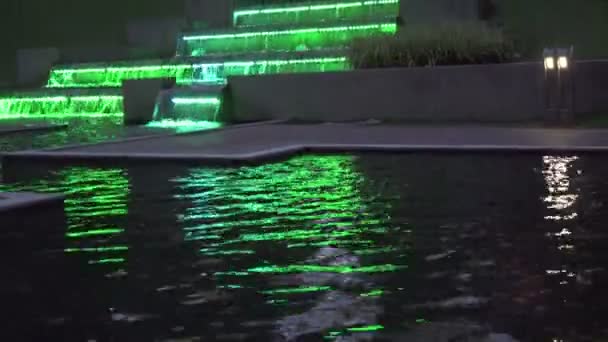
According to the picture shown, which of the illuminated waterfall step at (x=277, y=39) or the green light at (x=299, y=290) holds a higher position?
the illuminated waterfall step at (x=277, y=39)

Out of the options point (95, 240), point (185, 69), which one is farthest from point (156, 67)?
point (95, 240)

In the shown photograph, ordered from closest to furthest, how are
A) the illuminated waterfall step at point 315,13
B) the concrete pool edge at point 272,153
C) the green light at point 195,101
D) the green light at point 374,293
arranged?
the green light at point 374,293, the concrete pool edge at point 272,153, the green light at point 195,101, the illuminated waterfall step at point 315,13

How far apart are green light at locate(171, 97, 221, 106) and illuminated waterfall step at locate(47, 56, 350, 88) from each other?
0.70 metres

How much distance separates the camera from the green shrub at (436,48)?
12.7 metres

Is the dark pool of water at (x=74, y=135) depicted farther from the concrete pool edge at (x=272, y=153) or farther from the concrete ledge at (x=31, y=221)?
the concrete ledge at (x=31, y=221)

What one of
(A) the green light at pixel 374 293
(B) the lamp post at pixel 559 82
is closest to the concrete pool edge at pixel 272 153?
(B) the lamp post at pixel 559 82

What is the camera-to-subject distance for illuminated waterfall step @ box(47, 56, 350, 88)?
51.3ft

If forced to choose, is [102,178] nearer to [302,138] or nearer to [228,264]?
[302,138]

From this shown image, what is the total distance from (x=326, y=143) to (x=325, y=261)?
210 inches

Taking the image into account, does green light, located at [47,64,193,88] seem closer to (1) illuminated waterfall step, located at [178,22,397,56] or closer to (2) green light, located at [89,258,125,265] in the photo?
(1) illuminated waterfall step, located at [178,22,397,56]

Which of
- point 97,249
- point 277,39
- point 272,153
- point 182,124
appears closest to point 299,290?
point 97,249

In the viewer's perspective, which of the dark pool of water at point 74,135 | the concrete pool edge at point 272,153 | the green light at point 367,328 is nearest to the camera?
the green light at point 367,328

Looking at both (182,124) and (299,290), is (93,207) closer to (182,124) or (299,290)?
(299,290)

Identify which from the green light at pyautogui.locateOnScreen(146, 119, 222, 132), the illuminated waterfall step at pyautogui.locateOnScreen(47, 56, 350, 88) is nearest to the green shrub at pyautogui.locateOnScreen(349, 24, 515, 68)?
the illuminated waterfall step at pyautogui.locateOnScreen(47, 56, 350, 88)
